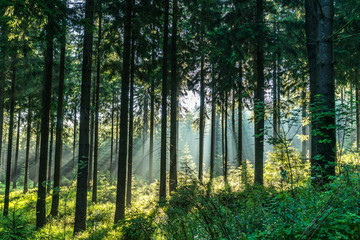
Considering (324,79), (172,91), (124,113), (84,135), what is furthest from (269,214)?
(172,91)

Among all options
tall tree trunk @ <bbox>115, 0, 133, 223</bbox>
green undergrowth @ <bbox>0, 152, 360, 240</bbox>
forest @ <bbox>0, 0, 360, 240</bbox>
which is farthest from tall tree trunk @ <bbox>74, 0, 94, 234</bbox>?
tall tree trunk @ <bbox>115, 0, 133, 223</bbox>

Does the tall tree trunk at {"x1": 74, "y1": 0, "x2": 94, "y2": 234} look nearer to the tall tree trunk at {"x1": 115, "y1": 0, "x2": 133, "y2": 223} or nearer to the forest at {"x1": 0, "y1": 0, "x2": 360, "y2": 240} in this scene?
the forest at {"x1": 0, "y1": 0, "x2": 360, "y2": 240}

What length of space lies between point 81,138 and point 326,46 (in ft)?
24.5

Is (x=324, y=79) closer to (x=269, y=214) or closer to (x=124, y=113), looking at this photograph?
(x=269, y=214)

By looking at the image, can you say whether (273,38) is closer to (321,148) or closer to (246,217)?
(321,148)

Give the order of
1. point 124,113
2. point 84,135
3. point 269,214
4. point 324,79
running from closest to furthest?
point 269,214
point 324,79
point 84,135
point 124,113

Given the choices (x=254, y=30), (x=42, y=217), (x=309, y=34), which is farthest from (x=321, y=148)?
(x=42, y=217)

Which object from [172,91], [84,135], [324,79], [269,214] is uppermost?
[172,91]

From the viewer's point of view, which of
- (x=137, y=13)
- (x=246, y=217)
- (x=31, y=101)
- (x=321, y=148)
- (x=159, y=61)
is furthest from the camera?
(x=31, y=101)

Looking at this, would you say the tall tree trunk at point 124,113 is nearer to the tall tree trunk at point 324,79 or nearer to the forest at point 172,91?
the forest at point 172,91

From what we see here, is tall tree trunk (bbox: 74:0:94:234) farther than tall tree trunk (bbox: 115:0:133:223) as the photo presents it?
No

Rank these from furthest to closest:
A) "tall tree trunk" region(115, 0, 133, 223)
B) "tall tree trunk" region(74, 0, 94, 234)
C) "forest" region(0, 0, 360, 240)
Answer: "tall tree trunk" region(115, 0, 133, 223) < "tall tree trunk" region(74, 0, 94, 234) < "forest" region(0, 0, 360, 240)

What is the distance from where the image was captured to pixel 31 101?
562 inches

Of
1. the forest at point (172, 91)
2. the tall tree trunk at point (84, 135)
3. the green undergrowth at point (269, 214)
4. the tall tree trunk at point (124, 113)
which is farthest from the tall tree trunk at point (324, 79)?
the tall tree trunk at point (84, 135)
